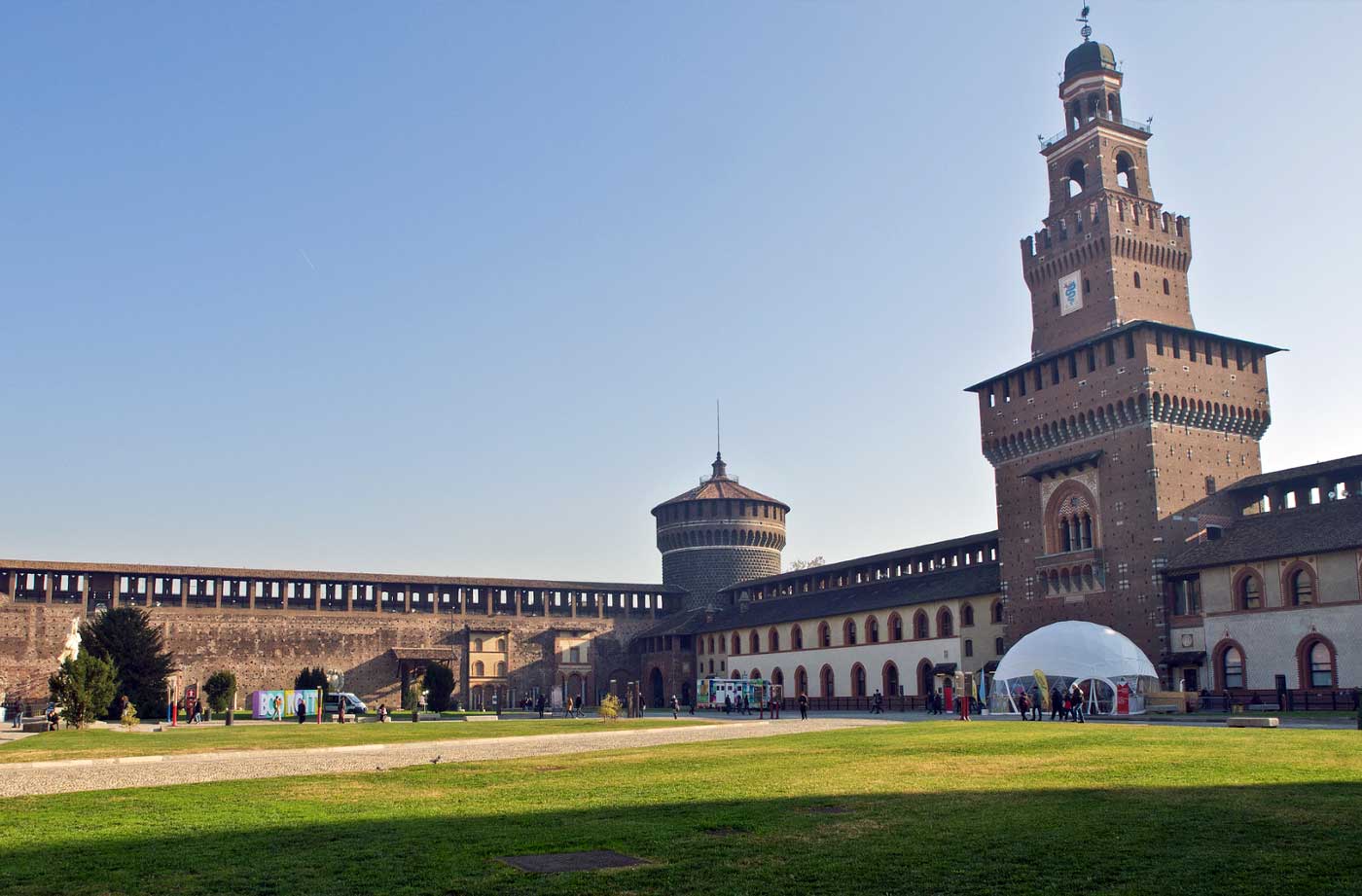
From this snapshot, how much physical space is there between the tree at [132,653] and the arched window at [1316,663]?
45.4 meters

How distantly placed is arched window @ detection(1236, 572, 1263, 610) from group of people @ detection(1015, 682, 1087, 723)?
6.37 m

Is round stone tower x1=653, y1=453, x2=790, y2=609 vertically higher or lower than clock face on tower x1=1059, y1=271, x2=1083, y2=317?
lower

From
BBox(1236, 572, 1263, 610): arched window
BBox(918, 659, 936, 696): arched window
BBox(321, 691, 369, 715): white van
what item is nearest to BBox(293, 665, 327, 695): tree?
BBox(321, 691, 369, 715): white van

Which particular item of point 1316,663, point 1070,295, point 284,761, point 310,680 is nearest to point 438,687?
point 310,680

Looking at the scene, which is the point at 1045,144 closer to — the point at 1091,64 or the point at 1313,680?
the point at 1091,64

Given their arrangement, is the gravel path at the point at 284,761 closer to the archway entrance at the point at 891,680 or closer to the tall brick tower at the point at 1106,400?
the tall brick tower at the point at 1106,400

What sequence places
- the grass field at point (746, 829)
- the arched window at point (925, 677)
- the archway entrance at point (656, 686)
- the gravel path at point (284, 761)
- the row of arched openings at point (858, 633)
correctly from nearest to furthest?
the grass field at point (746, 829)
the gravel path at point (284, 761)
the row of arched openings at point (858, 633)
the arched window at point (925, 677)
the archway entrance at point (656, 686)

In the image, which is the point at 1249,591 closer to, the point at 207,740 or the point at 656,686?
the point at 207,740

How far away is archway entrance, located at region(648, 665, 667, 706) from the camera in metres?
79.5

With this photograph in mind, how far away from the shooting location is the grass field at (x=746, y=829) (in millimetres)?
9273

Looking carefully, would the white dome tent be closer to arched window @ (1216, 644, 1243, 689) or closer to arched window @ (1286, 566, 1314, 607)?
arched window @ (1216, 644, 1243, 689)

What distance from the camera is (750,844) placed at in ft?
35.5

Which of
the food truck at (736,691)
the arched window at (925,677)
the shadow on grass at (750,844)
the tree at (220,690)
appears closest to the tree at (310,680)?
the tree at (220,690)

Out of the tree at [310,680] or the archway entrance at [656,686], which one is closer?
the tree at [310,680]
